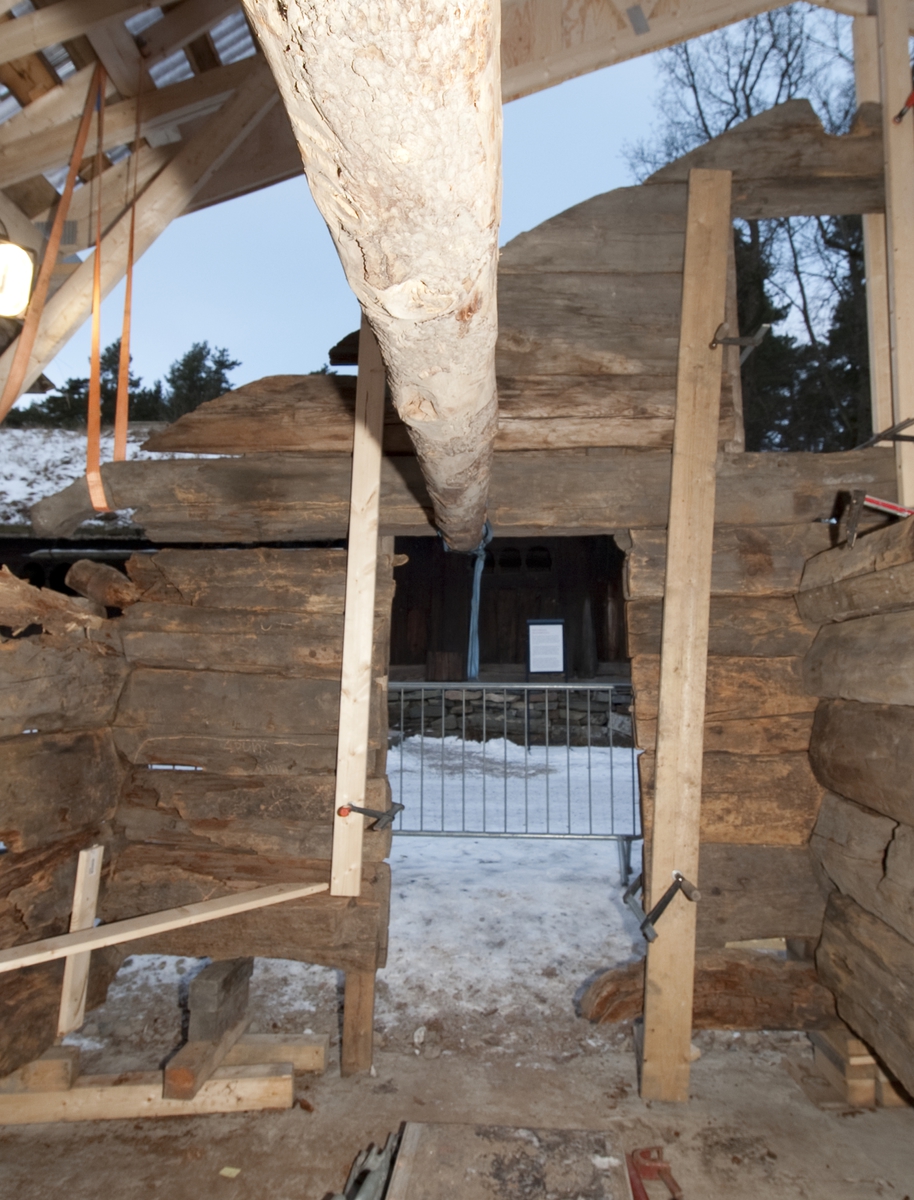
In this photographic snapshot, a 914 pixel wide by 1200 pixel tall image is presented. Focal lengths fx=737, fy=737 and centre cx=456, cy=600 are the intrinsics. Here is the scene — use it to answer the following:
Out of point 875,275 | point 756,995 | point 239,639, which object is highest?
point 875,275

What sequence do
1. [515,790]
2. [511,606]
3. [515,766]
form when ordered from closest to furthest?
[515,790]
[515,766]
[511,606]

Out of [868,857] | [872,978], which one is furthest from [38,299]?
[872,978]

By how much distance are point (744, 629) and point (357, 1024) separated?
2736mm

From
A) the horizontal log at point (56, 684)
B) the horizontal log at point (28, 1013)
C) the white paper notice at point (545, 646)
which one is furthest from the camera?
the white paper notice at point (545, 646)

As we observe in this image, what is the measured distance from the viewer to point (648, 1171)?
283cm

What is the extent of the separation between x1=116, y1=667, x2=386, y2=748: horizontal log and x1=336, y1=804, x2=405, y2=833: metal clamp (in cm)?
33

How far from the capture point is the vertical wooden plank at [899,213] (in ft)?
11.4

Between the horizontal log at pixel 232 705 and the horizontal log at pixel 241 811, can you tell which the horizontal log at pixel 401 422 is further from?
the horizontal log at pixel 241 811

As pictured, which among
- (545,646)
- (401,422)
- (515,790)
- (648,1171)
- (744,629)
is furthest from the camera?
(515,790)

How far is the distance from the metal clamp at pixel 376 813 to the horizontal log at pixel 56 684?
1317 mm

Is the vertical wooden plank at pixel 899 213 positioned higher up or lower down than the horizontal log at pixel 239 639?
higher up

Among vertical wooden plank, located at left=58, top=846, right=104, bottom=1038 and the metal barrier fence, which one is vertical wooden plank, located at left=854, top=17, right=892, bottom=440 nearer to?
the metal barrier fence

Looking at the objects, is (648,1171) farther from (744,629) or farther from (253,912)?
(744,629)

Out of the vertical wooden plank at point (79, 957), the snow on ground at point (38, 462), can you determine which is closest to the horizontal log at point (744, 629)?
the vertical wooden plank at point (79, 957)
